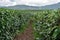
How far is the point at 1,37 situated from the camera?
7.05 m

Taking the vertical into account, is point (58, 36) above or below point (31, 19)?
above

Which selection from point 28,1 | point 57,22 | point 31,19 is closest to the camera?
point 57,22

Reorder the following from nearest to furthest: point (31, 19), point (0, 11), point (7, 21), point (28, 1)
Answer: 1. point (0, 11)
2. point (7, 21)
3. point (28, 1)
4. point (31, 19)

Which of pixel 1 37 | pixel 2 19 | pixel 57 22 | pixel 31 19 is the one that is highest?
pixel 57 22

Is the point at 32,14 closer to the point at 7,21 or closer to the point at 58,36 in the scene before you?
the point at 7,21

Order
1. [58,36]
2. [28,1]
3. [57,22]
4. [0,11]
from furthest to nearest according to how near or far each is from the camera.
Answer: [28,1] → [0,11] → [57,22] → [58,36]

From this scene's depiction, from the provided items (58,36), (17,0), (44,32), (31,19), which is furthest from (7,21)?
(31,19)

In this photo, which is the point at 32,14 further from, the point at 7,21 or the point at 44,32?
the point at 44,32

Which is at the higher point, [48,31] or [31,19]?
[48,31]

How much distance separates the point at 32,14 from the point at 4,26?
1147 cm

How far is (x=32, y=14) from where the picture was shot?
18719 mm

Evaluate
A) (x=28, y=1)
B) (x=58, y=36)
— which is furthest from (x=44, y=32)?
(x=28, y=1)

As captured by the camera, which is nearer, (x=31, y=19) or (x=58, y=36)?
(x=58, y=36)

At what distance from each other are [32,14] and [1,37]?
1180 cm
